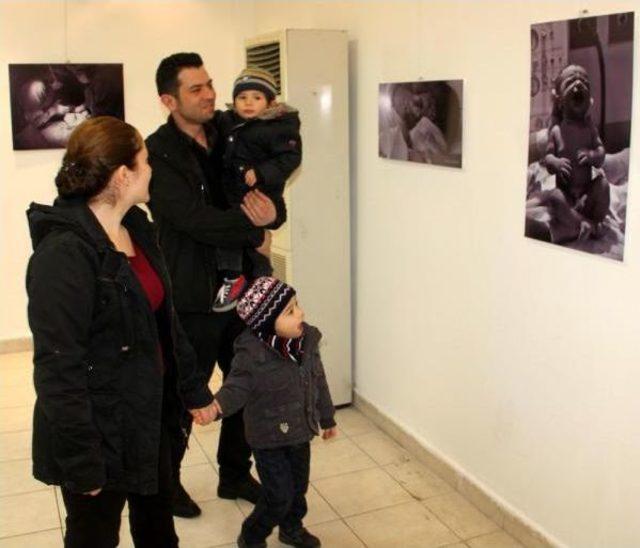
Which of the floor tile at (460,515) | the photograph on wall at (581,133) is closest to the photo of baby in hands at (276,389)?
the floor tile at (460,515)

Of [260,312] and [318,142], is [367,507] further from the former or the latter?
[318,142]

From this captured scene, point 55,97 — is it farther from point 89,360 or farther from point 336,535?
point 89,360

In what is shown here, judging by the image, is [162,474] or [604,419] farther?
[604,419]

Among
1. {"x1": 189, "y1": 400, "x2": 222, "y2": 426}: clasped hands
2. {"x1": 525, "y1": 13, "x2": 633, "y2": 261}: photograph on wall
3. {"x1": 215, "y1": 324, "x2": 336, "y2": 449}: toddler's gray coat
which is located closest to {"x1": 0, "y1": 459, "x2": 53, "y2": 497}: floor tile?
{"x1": 215, "y1": 324, "x2": 336, "y2": 449}: toddler's gray coat

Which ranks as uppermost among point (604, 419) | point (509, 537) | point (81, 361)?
point (81, 361)

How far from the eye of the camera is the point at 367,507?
10.6ft

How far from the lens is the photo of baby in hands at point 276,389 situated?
2664 millimetres

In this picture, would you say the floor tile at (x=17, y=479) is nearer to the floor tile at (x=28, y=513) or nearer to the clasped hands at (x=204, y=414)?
the floor tile at (x=28, y=513)

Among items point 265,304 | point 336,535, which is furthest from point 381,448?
point 265,304

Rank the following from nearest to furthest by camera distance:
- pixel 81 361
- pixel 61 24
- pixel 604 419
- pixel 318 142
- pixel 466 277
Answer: pixel 81 361 → pixel 604 419 → pixel 466 277 → pixel 318 142 → pixel 61 24

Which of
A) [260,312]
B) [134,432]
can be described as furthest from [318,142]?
[134,432]

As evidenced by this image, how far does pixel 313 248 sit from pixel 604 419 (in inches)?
74.8

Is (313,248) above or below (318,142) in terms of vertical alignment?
below

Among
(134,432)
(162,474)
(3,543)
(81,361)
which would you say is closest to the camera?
(81,361)
